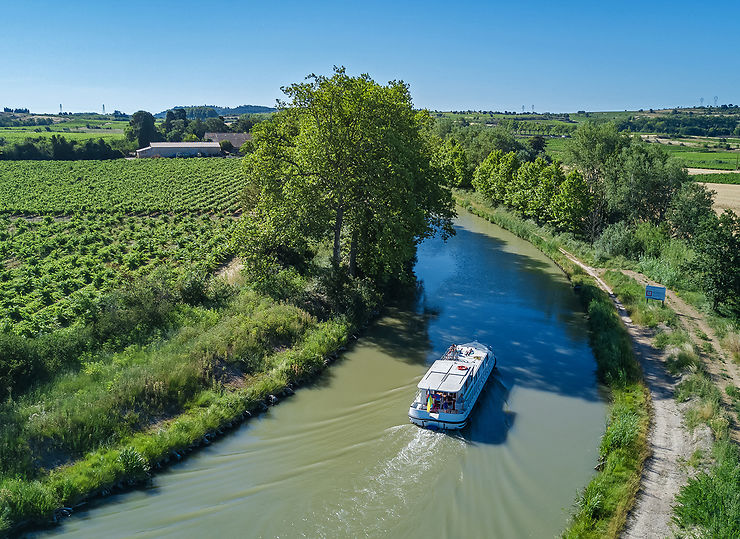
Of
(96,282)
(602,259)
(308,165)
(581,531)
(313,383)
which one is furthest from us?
(602,259)

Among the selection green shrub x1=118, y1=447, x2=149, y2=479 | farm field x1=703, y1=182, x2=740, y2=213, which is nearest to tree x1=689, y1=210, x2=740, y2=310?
Result: green shrub x1=118, y1=447, x2=149, y2=479

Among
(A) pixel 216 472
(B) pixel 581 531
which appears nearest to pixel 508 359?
(B) pixel 581 531

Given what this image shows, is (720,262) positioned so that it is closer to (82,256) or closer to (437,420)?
(437,420)

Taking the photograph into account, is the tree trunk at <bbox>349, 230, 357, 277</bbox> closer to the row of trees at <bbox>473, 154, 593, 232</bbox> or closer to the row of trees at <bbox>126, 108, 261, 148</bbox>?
the row of trees at <bbox>473, 154, 593, 232</bbox>

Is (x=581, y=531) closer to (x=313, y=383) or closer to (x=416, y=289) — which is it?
(x=313, y=383)

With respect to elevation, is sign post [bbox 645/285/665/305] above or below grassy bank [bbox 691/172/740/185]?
below

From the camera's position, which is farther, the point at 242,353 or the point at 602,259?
the point at 602,259

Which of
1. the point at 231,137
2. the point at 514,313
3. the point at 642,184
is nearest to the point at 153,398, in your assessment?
the point at 514,313
